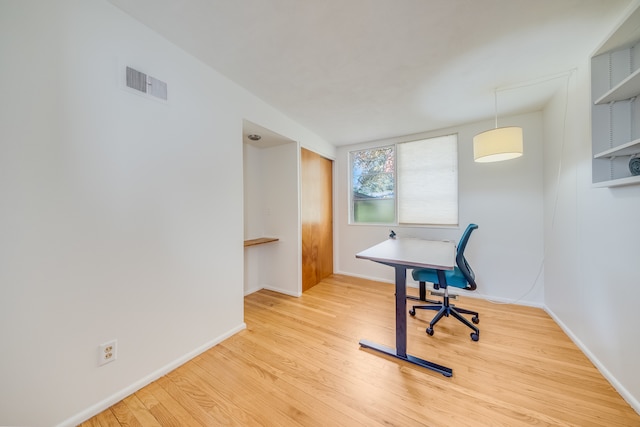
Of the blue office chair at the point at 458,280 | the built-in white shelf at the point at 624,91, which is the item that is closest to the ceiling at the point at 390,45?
the built-in white shelf at the point at 624,91

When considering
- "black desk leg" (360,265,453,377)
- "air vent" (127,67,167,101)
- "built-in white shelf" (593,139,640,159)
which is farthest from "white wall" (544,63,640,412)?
"air vent" (127,67,167,101)

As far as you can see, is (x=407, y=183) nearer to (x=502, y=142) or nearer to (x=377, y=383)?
(x=502, y=142)

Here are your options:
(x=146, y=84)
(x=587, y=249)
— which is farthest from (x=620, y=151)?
(x=146, y=84)

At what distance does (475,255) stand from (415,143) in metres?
1.88

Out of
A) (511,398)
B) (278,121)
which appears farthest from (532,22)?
(511,398)

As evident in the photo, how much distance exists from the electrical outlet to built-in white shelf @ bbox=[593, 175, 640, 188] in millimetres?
3291

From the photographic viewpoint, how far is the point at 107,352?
1.35 meters

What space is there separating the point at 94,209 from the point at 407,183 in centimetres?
361

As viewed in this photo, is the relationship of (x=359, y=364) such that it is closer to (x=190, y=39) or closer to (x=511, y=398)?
(x=511, y=398)

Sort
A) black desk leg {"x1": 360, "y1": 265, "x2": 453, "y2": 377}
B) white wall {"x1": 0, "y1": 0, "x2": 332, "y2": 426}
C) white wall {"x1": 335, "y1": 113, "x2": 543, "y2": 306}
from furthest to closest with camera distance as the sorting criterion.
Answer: white wall {"x1": 335, "y1": 113, "x2": 543, "y2": 306}, black desk leg {"x1": 360, "y1": 265, "x2": 453, "y2": 377}, white wall {"x1": 0, "y1": 0, "x2": 332, "y2": 426}

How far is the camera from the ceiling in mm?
1344

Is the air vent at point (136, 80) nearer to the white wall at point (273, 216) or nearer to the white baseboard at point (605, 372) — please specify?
the white wall at point (273, 216)

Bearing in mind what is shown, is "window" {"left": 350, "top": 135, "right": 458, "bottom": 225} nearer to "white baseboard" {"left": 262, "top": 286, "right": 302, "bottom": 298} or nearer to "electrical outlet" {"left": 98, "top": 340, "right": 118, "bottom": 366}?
"white baseboard" {"left": 262, "top": 286, "right": 302, "bottom": 298}

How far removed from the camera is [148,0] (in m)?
1.31
